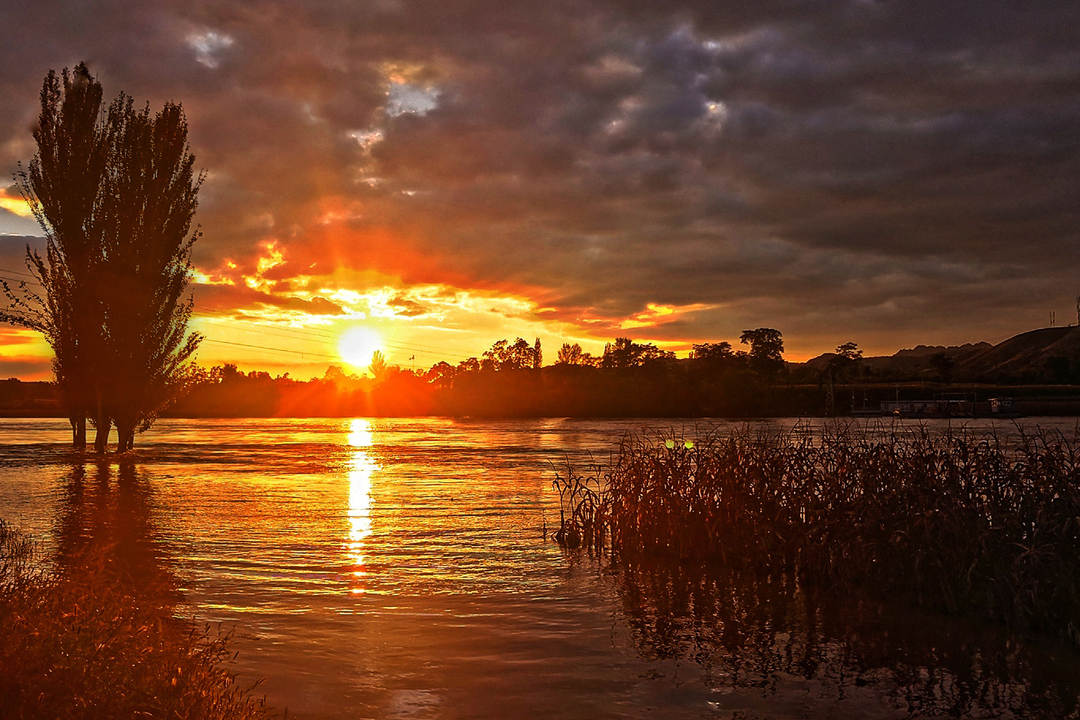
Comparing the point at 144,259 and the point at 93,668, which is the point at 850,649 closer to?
the point at 93,668

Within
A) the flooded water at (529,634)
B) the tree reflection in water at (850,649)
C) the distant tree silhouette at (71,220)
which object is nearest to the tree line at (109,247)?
the distant tree silhouette at (71,220)

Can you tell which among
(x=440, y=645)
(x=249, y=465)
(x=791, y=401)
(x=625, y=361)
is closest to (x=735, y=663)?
(x=440, y=645)

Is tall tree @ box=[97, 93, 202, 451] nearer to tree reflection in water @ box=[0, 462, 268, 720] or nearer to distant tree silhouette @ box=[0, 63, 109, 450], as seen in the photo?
distant tree silhouette @ box=[0, 63, 109, 450]

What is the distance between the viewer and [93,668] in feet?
21.0

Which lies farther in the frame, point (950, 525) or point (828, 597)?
point (828, 597)

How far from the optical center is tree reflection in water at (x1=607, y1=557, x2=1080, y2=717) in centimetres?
913

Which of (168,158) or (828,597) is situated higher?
(168,158)

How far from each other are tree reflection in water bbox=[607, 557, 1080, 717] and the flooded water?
0.11ft

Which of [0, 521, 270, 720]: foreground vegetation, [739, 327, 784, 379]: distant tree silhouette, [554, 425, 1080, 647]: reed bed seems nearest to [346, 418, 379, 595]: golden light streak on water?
[554, 425, 1080, 647]: reed bed

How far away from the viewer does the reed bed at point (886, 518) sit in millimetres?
11242

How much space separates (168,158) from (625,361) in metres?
146

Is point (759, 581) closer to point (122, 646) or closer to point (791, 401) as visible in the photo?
point (122, 646)

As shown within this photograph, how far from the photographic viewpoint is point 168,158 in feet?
139

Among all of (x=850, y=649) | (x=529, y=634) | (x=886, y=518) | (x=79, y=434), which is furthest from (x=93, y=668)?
(x=79, y=434)
